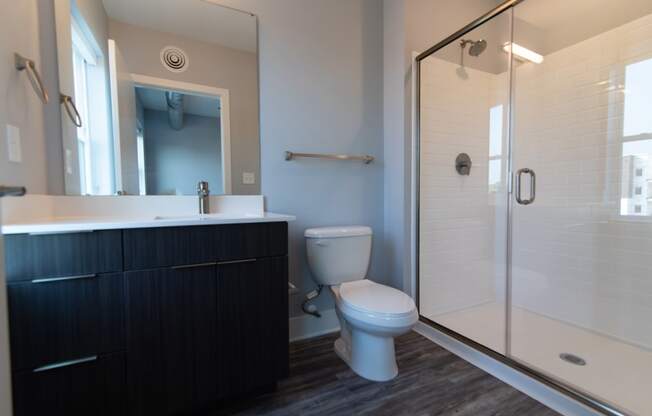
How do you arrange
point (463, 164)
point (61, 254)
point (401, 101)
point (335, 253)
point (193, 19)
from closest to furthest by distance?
point (61, 254)
point (193, 19)
point (335, 253)
point (401, 101)
point (463, 164)

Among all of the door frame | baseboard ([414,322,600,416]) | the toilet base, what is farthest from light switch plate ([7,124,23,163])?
baseboard ([414,322,600,416])

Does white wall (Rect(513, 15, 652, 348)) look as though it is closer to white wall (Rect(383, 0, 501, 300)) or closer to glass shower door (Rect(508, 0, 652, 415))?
glass shower door (Rect(508, 0, 652, 415))

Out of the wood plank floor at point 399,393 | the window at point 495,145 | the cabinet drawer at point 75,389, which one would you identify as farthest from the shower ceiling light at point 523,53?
the cabinet drawer at point 75,389

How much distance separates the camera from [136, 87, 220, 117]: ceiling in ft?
5.15

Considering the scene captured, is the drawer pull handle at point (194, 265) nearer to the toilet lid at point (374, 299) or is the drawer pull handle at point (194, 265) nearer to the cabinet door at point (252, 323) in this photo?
the cabinet door at point (252, 323)

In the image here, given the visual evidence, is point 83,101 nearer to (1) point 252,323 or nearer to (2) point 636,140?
(1) point 252,323

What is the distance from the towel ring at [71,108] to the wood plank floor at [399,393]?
150 centimetres

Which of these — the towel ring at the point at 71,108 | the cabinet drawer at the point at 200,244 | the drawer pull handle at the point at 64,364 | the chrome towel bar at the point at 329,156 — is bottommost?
the drawer pull handle at the point at 64,364

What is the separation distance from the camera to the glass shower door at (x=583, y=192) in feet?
5.87

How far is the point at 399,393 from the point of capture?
4.81 ft

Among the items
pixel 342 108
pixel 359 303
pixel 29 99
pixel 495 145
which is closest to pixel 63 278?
pixel 29 99

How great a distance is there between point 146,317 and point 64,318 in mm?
237

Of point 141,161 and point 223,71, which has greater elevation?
point 223,71

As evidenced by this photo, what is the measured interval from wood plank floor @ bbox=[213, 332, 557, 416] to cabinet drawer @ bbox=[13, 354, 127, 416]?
46 centimetres
